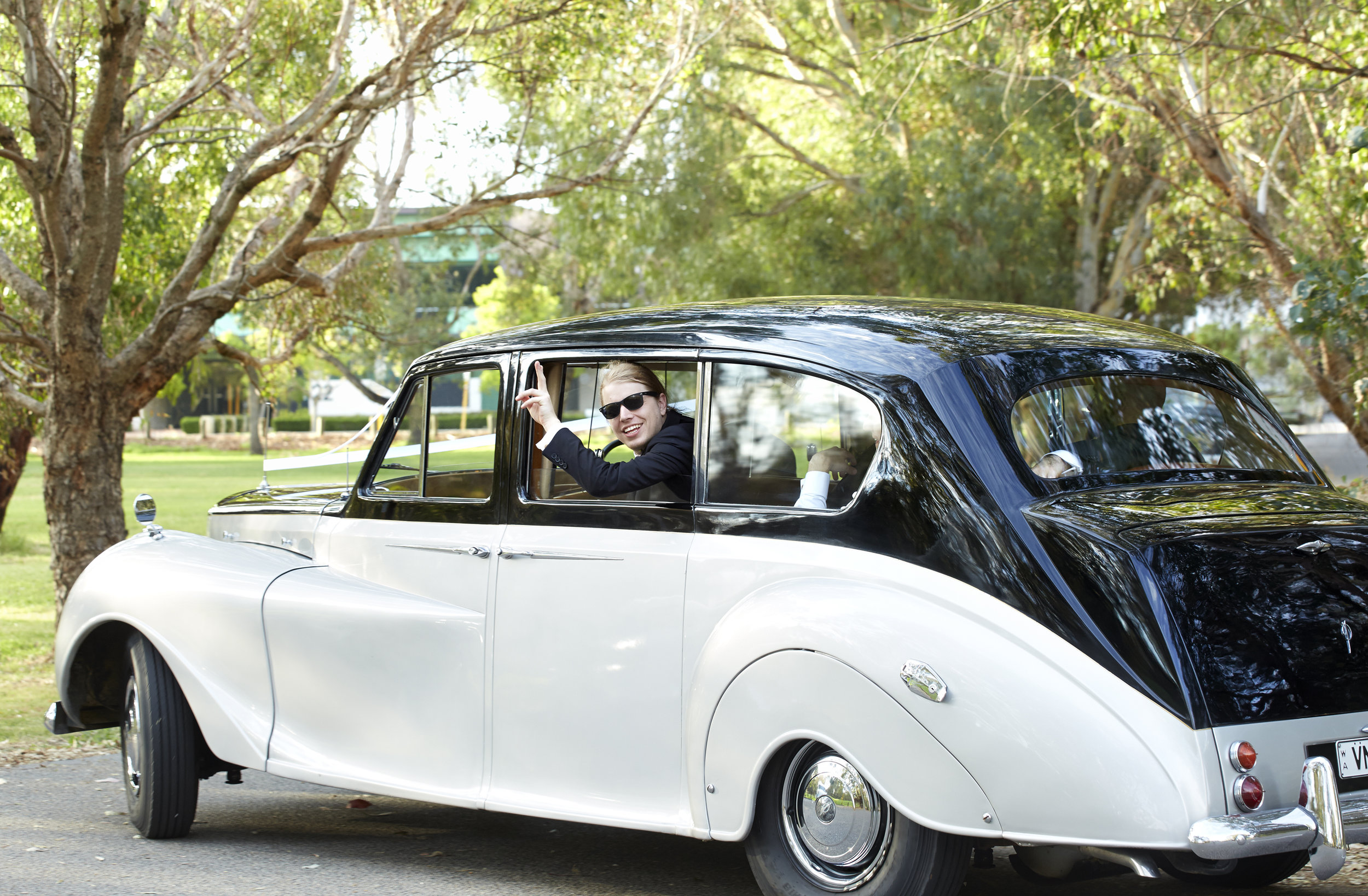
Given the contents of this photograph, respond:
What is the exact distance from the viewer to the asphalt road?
4648 millimetres

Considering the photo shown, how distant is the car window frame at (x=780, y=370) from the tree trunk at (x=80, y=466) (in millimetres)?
7614

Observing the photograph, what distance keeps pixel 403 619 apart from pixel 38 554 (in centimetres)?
1874

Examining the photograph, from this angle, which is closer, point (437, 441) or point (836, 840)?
point (836, 840)

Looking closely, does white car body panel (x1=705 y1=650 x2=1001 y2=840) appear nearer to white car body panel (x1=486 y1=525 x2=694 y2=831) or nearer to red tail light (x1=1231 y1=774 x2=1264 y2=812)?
white car body panel (x1=486 y1=525 x2=694 y2=831)

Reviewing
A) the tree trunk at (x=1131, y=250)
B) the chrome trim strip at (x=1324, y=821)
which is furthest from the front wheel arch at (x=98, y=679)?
the tree trunk at (x=1131, y=250)

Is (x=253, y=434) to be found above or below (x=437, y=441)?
below

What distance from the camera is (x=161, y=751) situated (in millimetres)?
5289

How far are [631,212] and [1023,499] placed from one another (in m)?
20.3

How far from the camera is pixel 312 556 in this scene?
5402mm

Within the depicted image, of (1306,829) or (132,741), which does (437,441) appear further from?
(1306,829)

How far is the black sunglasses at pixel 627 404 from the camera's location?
15.4ft

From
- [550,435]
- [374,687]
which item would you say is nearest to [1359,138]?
[550,435]

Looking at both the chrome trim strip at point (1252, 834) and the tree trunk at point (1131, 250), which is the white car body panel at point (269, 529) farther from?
the tree trunk at point (1131, 250)

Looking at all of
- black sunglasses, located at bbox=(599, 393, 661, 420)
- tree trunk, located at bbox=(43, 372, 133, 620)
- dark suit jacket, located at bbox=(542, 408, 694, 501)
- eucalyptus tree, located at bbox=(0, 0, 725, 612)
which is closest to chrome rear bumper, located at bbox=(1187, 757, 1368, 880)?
dark suit jacket, located at bbox=(542, 408, 694, 501)
